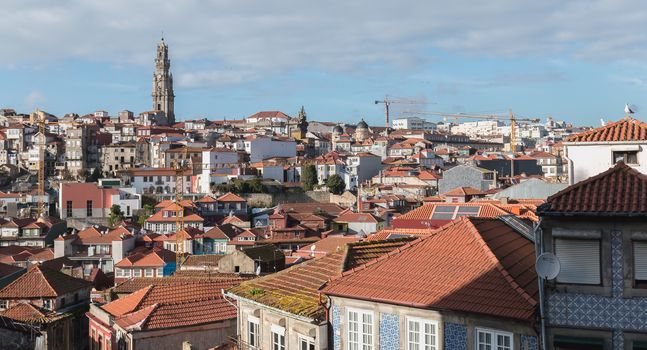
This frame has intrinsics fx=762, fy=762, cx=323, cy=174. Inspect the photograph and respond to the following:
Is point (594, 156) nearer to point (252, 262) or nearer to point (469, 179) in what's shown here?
point (252, 262)

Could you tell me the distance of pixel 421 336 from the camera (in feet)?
30.7

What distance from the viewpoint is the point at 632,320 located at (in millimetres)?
8141

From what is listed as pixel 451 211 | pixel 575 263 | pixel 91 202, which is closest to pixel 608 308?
pixel 575 263

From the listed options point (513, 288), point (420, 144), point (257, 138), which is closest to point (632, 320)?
point (513, 288)

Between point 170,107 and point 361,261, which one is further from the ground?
point 170,107

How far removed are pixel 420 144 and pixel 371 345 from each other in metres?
109

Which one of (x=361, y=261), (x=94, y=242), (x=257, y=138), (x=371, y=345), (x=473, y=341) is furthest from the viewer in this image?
(x=257, y=138)

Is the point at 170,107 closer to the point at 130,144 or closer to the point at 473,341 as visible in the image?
the point at 130,144

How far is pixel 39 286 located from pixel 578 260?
73.5 ft

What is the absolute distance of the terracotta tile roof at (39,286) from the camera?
86.2 feet

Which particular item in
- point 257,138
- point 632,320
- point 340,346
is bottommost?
point 340,346

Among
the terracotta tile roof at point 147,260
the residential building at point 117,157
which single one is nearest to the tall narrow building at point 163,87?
the residential building at point 117,157

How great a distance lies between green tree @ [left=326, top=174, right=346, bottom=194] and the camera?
283ft

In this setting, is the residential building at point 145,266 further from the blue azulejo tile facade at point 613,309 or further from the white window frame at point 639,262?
the white window frame at point 639,262
